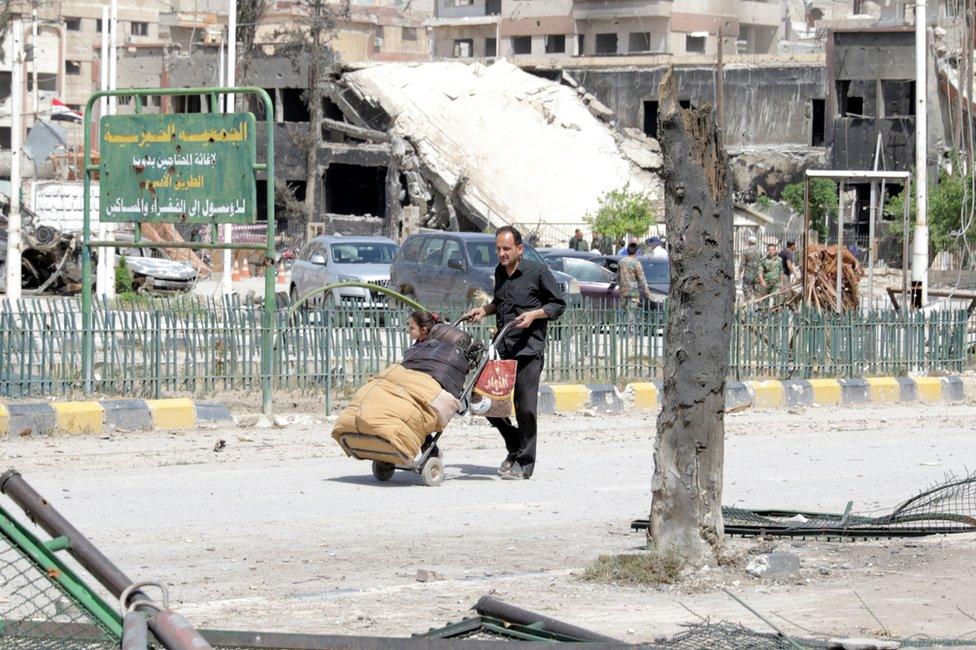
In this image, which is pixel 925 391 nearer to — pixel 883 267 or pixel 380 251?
pixel 380 251

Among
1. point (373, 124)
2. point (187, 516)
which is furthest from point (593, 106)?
point (187, 516)

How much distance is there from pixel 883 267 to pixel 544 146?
14.6 m

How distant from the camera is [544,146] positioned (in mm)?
57875

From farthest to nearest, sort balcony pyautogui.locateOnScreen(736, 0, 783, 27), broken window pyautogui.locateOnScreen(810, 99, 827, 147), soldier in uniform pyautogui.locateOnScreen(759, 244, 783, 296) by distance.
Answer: balcony pyautogui.locateOnScreen(736, 0, 783, 27)
broken window pyautogui.locateOnScreen(810, 99, 827, 147)
soldier in uniform pyautogui.locateOnScreen(759, 244, 783, 296)

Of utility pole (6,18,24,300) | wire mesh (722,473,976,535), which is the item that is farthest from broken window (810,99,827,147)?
wire mesh (722,473,976,535)

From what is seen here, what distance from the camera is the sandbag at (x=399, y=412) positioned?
10016mm

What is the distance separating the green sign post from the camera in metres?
14.5

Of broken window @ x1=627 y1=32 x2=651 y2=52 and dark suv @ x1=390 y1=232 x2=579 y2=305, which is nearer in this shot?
dark suv @ x1=390 y1=232 x2=579 y2=305

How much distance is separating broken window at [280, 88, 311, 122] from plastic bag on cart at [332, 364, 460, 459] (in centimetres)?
5276

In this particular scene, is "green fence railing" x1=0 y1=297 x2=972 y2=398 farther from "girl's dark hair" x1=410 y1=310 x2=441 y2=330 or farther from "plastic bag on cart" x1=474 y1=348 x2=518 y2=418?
"plastic bag on cart" x1=474 y1=348 x2=518 y2=418

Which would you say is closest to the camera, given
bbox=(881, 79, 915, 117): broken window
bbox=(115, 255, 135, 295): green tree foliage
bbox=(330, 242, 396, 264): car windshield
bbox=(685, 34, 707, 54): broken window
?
bbox=(330, 242, 396, 264): car windshield

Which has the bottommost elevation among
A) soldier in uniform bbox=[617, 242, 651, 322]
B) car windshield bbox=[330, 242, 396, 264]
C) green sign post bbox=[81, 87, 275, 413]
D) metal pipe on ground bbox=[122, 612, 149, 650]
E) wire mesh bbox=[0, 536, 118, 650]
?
wire mesh bbox=[0, 536, 118, 650]

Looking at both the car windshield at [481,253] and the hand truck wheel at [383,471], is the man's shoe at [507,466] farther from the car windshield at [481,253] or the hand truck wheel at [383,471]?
the car windshield at [481,253]

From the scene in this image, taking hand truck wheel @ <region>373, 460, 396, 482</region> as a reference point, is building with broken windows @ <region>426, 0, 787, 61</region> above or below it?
above
